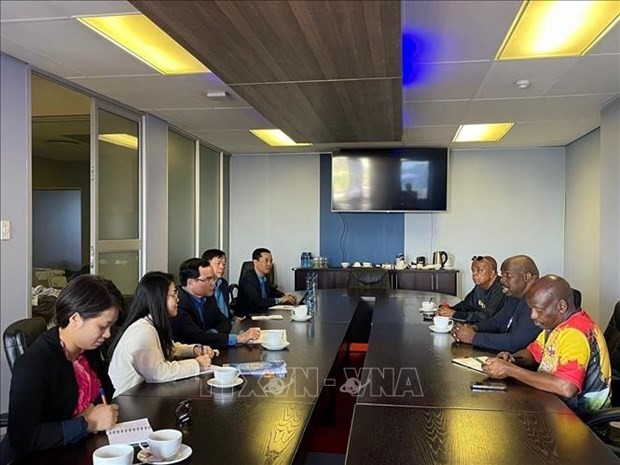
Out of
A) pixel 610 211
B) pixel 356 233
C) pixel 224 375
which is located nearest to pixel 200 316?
pixel 224 375

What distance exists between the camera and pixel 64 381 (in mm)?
1617

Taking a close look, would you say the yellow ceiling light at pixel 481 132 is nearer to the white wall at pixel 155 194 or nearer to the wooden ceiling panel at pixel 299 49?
the wooden ceiling panel at pixel 299 49

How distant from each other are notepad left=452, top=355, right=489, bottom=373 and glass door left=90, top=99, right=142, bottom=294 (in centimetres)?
317

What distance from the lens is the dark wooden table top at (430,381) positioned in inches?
72.2

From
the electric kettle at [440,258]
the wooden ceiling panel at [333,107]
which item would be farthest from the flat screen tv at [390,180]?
the wooden ceiling panel at [333,107]

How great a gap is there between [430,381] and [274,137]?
467 cm

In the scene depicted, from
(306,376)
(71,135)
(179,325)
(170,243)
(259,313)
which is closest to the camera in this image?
(306,376)

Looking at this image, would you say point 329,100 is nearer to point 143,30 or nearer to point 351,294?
point 143,30

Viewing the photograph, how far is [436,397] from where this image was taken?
1896 mm

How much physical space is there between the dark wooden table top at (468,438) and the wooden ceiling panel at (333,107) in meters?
2.03

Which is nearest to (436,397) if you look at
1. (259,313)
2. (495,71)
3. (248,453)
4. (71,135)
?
(248,453)

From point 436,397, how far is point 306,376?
0.53 metres

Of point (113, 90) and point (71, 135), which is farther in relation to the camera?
point (71, 135)

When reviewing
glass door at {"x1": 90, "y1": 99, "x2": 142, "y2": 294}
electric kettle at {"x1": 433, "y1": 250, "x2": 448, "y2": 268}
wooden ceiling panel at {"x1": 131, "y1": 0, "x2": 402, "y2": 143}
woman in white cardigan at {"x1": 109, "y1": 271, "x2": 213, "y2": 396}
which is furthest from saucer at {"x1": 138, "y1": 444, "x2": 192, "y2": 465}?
electric kettle at {"x1": 433, "y1": 250, "x2": 448, "y2": 268}
